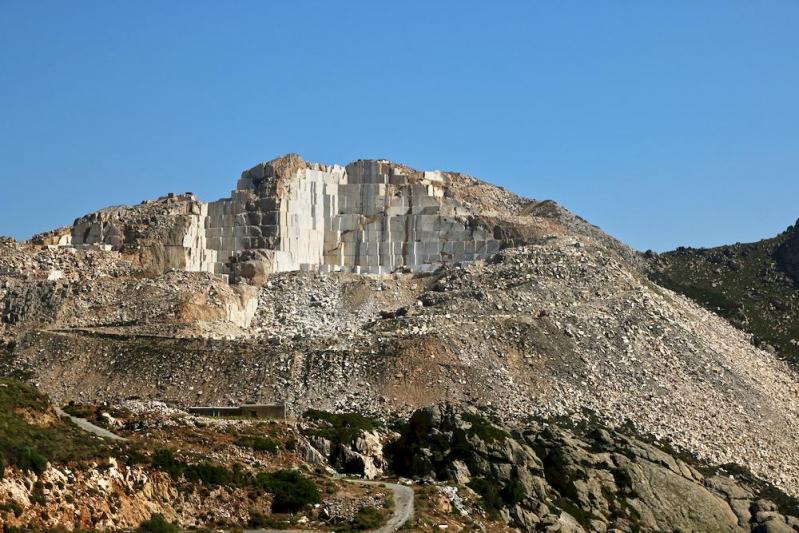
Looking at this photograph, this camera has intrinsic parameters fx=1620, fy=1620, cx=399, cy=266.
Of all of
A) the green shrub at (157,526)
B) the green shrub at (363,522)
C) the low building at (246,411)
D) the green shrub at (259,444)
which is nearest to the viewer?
the green shrub at (157,526)

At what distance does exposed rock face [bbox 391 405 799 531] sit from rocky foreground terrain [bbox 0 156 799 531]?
103 mm

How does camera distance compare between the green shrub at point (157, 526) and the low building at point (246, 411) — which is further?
the low building at point (246, 411)

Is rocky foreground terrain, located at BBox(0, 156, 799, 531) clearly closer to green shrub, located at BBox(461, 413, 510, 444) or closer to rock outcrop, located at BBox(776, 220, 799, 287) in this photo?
green shrub, located at BBox(461, 413, 510, 444)

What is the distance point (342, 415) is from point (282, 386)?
5.40 metres

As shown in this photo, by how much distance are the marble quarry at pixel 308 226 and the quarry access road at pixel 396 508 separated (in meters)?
35.5

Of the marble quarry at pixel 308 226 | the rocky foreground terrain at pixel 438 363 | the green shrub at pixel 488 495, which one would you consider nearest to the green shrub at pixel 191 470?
the rocky foreground terrain at pixel 438 363

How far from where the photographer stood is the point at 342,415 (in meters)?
70.4

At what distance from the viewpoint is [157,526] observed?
4934cm

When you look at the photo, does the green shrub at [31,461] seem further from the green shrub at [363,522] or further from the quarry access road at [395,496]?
the green shrub at [363,522]

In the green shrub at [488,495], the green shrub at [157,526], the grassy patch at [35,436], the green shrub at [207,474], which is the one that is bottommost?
the green shrub at [157,526]

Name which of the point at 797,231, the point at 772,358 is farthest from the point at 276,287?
the point at 797,231

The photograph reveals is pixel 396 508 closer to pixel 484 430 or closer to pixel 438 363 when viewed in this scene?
pixel 484 430

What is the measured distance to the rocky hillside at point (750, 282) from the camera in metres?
99.1

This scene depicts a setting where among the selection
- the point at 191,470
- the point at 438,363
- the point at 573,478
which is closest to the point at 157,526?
the point at 191,470
